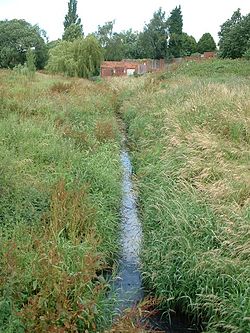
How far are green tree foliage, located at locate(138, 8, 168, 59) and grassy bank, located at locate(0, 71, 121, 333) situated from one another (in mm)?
45140

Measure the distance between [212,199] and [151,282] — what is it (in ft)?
5.16

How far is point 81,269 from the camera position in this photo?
14.0 feet

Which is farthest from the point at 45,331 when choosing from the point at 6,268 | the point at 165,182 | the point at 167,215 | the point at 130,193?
the point at 130,193

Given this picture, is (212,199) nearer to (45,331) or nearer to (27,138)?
(45,331)

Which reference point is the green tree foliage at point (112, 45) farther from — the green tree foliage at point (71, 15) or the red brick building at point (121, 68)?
the red brick building at point (121, 68)

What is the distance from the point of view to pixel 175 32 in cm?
5444

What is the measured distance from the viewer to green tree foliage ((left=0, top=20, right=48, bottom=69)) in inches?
1863

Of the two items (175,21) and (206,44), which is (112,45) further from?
(206,44)

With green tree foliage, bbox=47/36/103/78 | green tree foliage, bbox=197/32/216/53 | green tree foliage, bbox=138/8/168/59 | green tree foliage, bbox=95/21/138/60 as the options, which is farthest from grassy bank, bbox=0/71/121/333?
green tree foliage, bbox=197/32/216/53

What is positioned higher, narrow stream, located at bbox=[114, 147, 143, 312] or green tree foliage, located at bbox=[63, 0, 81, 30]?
green tree foliage, located at bbox=[63, 0, 81, 30]

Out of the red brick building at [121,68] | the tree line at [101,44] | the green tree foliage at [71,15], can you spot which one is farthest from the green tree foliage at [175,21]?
the green tree foliage at [71,15]

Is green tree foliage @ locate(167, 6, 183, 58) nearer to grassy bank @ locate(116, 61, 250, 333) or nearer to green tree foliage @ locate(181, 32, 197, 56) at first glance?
green tree foliage @ locate(181, 32, 197, 56)

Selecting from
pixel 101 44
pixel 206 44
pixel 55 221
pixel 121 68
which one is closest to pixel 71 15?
pixel 101 44

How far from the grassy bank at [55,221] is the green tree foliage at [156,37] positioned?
45140 millimetres
